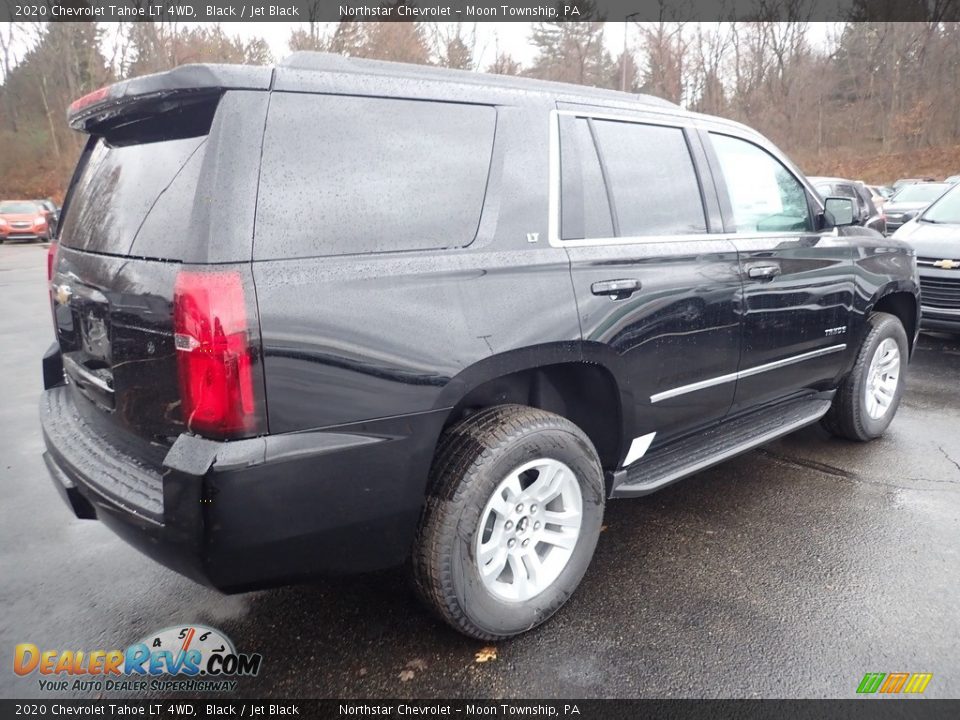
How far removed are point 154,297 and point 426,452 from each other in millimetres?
932

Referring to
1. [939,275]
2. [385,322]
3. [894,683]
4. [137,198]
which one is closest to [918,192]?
[939,275]

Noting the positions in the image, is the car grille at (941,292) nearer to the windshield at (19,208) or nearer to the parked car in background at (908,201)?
the parked car in background at (908,201)

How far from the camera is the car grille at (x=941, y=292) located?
6648 mm

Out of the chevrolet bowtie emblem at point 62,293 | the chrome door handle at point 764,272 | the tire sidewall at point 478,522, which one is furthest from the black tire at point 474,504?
the chevrolet bowtie emblem at point 62,293

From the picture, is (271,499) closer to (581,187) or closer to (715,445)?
(581,187)

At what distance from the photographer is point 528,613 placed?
2.55 metres

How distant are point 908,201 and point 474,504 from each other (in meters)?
17.4

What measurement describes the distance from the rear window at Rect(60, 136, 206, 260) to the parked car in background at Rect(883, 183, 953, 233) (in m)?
15.7

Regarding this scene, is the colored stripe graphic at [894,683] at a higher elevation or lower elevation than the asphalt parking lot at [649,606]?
lower

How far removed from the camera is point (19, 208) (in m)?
23.9

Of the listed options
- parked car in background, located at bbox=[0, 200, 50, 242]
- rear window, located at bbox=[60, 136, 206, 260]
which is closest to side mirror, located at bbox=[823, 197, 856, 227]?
rear window, located at bbox=[60, 136, 206, 260]

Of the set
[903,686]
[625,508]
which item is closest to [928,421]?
[625,508]

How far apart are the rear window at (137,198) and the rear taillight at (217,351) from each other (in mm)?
185

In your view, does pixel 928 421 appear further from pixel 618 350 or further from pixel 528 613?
pixel 528 613
